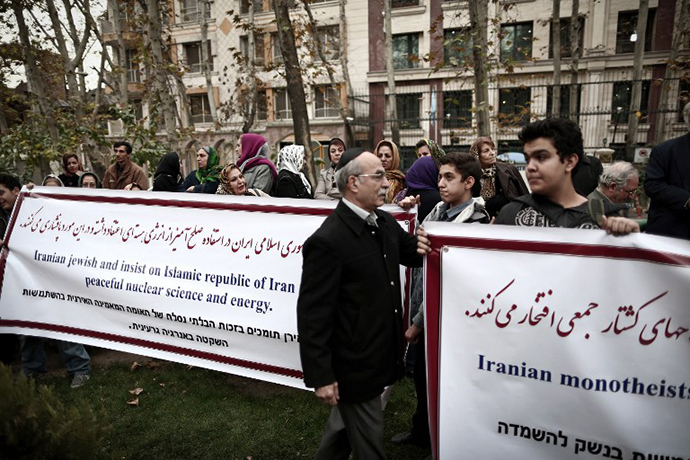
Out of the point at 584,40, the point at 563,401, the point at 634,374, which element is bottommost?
the point at 563,401

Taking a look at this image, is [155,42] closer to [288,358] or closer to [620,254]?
[288,358]

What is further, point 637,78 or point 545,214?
point 637,78

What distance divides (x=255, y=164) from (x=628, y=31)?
79.9ft

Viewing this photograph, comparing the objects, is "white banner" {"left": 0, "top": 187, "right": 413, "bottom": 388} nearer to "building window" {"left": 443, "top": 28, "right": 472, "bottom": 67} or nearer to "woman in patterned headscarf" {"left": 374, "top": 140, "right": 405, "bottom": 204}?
"woman in patterned headscarf" {"left": 374, "top": 140, "right": 405, "bottom": 204}

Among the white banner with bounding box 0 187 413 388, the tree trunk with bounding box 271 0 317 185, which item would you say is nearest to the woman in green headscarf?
the white banner with bounding box 0 187 413 388

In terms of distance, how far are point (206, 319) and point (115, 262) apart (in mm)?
1033

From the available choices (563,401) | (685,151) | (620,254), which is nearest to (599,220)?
(620,254)

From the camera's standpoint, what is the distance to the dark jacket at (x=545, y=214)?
88.9 inches

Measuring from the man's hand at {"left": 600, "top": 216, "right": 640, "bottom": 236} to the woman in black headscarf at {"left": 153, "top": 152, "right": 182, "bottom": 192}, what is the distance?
219 inches

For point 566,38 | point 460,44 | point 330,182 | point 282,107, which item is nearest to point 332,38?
point 282,107

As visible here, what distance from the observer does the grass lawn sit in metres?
3.23

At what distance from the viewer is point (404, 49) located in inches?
1056

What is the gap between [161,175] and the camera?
20.7 ft

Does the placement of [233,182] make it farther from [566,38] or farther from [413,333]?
[566,38]
